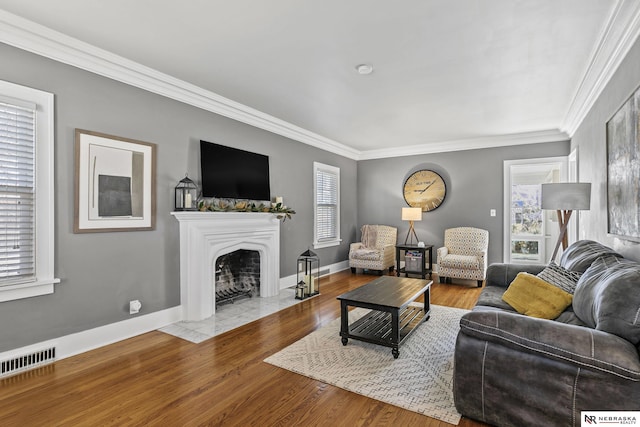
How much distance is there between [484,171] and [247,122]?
14.2 feet

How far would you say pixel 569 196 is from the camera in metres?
3.32

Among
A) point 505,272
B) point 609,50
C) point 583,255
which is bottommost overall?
point 505,272

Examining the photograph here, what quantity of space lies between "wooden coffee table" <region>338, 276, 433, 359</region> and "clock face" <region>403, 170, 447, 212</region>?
10.6 ft

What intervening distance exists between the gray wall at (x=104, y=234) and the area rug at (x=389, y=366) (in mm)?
1578

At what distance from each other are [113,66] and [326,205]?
4024mm

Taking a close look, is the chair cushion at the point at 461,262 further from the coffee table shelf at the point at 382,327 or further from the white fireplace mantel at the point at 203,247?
the white fireplace mantel at the point at 203,247

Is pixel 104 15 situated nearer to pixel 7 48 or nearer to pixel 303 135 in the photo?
pixel 7 48

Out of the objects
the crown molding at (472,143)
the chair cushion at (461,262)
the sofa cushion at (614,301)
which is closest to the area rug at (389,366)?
the sofa cushion at (614,301)

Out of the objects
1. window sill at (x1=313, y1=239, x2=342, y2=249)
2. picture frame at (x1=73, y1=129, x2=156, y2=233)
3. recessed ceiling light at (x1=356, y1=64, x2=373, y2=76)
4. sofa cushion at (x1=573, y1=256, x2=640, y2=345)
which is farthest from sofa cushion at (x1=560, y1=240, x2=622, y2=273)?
picture frame at (x1=73, y1=129, x2=156, y2=233)

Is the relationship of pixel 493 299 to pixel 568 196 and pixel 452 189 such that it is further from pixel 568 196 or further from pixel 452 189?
pixel 452 189

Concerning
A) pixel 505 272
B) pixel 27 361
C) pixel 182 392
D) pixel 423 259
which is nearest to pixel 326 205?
pixel 423 259

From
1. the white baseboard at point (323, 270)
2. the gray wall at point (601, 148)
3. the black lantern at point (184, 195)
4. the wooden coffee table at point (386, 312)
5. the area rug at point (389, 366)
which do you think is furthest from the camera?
the white baseboard at point (323, 270)

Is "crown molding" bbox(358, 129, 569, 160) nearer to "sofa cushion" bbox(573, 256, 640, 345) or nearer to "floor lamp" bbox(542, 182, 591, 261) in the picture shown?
"floor lamp" bbox(542, 182, 591, 261)

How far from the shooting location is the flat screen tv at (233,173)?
388 cm
